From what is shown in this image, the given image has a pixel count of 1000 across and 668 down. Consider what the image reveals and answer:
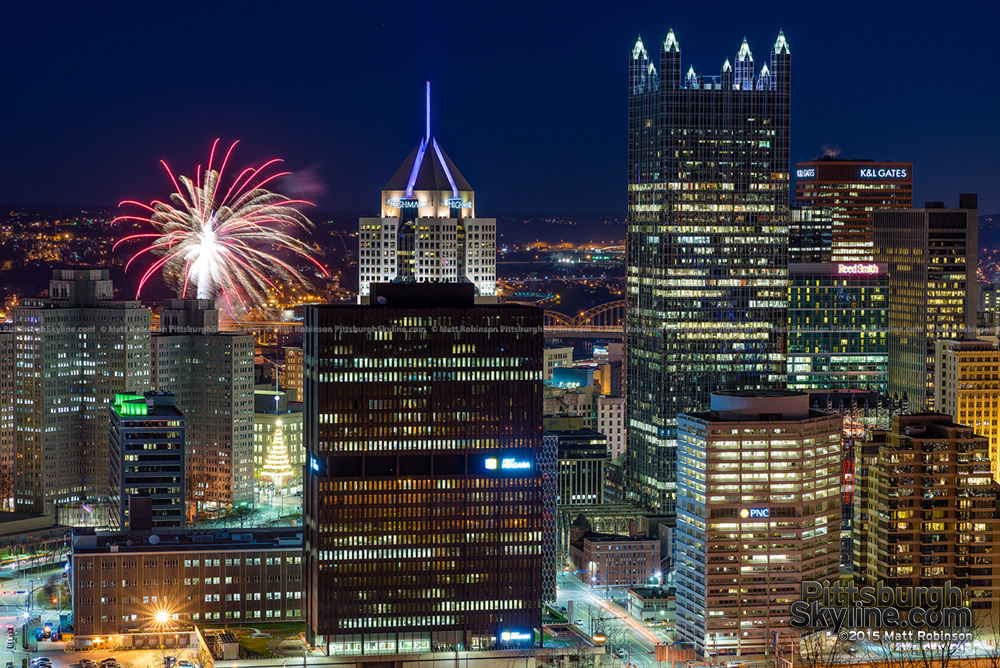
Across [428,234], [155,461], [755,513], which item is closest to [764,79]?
[428,234]

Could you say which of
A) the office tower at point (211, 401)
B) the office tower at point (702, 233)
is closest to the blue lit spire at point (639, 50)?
the office tower at point (702, 233)

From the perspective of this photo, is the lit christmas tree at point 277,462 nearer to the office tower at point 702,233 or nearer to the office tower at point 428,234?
the office tower at point 428,234

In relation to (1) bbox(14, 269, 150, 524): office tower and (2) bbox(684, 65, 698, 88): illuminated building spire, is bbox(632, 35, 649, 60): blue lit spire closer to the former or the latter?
(2) bbox(684, 65, 698, 88): illuminated building spire

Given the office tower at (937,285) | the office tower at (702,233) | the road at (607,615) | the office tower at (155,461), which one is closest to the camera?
the road at (607,615)

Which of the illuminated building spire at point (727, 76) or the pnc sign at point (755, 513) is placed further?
the illuminated building spire at point (727, 76)

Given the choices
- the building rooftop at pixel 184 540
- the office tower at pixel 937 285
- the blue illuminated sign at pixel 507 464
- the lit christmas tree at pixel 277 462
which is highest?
the office tower at pixel 937 285

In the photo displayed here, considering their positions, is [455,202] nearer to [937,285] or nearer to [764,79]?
→ [764,79]

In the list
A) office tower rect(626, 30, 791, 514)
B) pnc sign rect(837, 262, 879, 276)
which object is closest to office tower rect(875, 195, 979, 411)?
pnc sign rect(837, 262, 879, 276)
